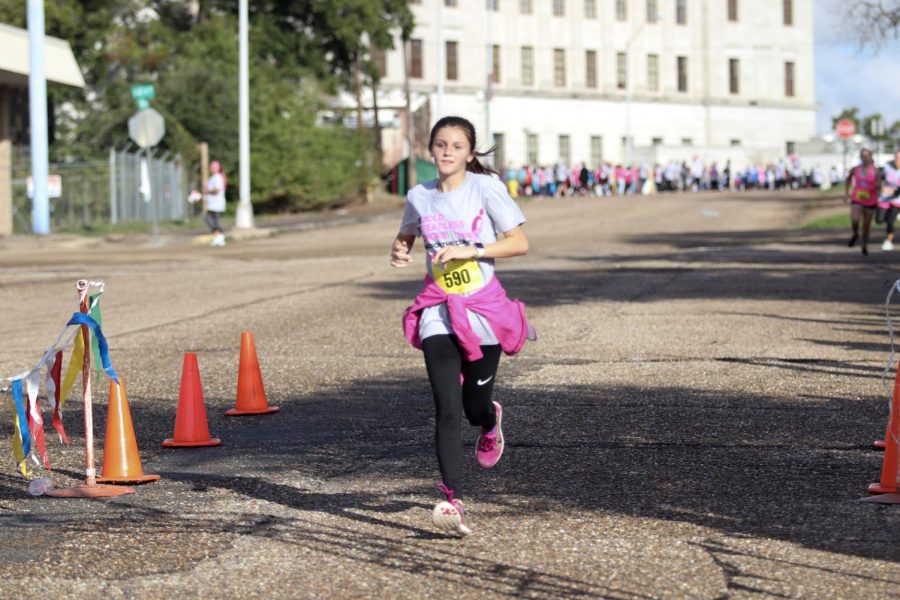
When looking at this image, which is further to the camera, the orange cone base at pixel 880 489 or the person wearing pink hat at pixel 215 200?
the person wearing pink hat at pixel 215 200

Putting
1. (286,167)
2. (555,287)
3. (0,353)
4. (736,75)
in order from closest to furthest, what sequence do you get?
1. (0,353)
2. (555,287)
3. (286,167)
4. (736,75)

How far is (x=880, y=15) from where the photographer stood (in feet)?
118

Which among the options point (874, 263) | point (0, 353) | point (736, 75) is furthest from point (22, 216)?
point (736, 75)

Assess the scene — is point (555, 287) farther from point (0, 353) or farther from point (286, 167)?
point (286, 167)

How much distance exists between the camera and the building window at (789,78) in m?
102

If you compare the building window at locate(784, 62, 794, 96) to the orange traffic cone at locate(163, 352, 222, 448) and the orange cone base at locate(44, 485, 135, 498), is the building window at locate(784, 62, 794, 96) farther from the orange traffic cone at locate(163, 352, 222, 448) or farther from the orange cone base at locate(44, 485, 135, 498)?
the orange cone base at locate(44, 485, 135, 498)

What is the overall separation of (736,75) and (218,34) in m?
53.5

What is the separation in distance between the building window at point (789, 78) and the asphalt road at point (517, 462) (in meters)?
85.9

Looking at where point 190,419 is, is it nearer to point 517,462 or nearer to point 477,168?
Result: point 517,462

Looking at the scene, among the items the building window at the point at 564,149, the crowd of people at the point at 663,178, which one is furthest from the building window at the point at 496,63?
the crowd of people at the point at 663,178

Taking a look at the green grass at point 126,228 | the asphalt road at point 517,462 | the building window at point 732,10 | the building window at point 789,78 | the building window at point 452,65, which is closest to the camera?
the asphalt road at point 517,462

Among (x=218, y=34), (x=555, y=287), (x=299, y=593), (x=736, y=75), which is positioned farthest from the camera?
(x=736, y=75)

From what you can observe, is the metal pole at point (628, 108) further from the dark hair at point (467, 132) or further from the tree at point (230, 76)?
the dark hair at point (467, 132)

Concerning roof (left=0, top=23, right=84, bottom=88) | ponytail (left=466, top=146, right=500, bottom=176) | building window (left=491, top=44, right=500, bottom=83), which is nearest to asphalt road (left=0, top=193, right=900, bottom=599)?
ponytail (left=466, top=146, right=500, bottom=176)
